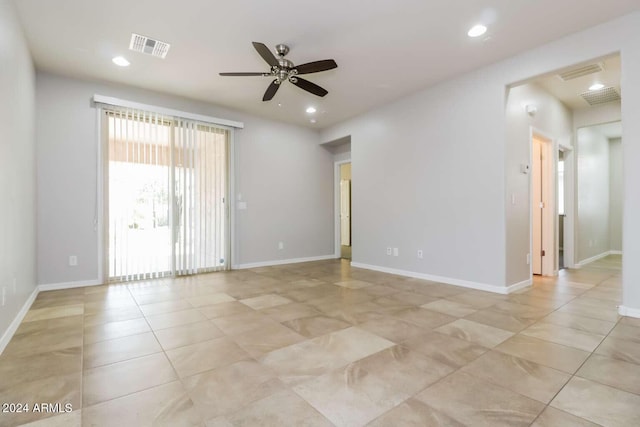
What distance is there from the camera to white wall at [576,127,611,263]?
5.90 m

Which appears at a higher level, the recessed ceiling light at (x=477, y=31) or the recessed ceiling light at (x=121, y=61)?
the recessed ceiling light at (x=121, y=61)

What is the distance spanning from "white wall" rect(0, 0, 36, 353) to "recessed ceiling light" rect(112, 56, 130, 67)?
2.67ft

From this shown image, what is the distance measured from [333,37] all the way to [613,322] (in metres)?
3.87

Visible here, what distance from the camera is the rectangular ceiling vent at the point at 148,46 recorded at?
332 centimetres

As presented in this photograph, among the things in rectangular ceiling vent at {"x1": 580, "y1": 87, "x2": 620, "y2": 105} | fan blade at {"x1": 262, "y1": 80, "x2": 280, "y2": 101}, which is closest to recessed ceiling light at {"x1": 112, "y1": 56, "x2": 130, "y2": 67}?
fan blade at {"x1": 262, "y1": 80, "x2": 280, "y2": 101}

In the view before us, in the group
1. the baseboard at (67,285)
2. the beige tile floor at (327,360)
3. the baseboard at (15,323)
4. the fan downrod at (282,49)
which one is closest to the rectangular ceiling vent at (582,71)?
the beige tile floor at (327,360)

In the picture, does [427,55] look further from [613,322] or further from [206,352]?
[206,352]

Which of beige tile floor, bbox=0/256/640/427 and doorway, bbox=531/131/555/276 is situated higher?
doorway, bbox=531/131/555/276

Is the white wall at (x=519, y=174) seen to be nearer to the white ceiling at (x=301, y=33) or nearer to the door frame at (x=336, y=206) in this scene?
the white ceiling at (x=301, y=33)

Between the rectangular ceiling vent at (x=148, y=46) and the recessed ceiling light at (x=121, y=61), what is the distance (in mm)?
329

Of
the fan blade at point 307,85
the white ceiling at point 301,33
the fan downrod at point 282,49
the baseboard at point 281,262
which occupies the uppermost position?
the white ceiling at point 301,33

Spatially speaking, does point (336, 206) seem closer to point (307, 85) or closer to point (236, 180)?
point (236, 180)

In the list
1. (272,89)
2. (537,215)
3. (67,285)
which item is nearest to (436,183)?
(537,215)

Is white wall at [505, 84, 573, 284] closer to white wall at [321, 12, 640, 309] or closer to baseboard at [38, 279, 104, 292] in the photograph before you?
white wall at [321, 12, 640, 309]
